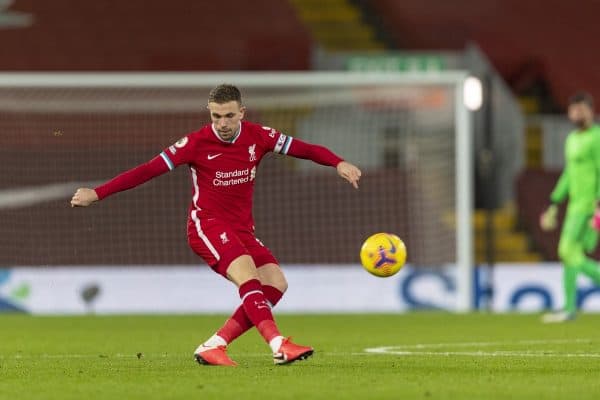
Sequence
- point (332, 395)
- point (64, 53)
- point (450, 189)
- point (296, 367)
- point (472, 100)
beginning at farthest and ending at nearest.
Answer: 1. point (64, 53)
2. point (450, 189)
3. point (472, 100)
4. point (296, 367)
5. point (332, 395)

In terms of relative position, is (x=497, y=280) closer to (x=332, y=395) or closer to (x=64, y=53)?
(x=64, y=53)

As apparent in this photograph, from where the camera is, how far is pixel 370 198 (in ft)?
59.4

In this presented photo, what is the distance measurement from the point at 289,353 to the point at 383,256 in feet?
3.89

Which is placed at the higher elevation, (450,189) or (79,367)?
(450,189)

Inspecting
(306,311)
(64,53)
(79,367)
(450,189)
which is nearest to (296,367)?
(79,367)

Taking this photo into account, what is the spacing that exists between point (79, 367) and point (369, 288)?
8621 millimetres

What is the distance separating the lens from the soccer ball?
838 cm

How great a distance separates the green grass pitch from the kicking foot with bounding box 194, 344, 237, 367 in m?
0.08

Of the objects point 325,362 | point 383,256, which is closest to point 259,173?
point 383,256

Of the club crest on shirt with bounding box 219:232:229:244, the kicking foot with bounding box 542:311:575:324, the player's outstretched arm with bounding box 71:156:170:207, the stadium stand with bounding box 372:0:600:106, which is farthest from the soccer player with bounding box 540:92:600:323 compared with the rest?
the stadium stand with bounding box 372:0:600:106

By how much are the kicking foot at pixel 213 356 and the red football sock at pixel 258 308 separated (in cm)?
27

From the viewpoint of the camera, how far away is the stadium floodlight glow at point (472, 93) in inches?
632

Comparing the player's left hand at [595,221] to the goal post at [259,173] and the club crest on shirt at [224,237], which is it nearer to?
the goal post at [259,173]

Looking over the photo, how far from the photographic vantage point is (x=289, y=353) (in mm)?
7449
